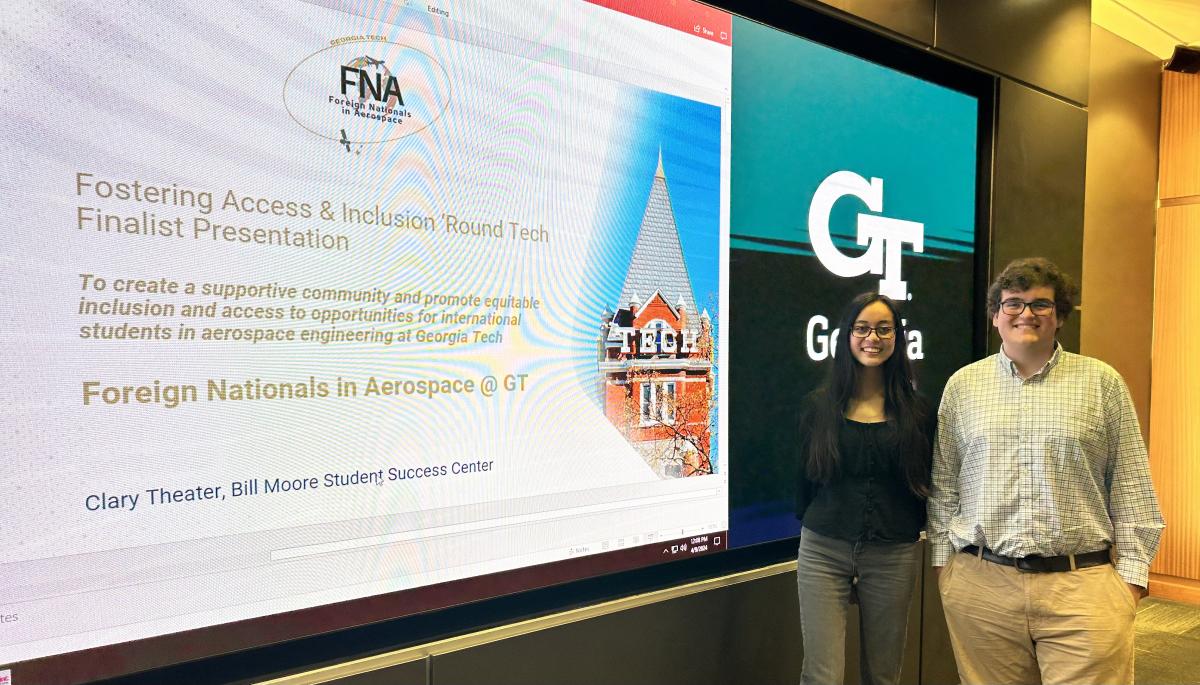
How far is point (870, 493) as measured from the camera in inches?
87.9

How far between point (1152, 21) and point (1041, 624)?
4.63 metres

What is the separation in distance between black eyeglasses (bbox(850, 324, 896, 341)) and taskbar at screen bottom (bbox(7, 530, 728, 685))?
832mm

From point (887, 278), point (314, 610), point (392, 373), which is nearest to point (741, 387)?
point (887, 278)

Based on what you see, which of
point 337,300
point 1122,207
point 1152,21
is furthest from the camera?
point 1152,21

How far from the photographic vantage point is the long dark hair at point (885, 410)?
224cm

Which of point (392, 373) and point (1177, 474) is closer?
point (392, 373)

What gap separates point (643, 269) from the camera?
91.4 inches

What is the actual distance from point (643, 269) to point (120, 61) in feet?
4.57

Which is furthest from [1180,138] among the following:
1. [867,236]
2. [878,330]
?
[878,330]

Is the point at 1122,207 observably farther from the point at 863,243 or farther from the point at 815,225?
the point at 815,225

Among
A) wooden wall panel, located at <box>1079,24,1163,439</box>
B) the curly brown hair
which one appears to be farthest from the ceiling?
the curly brown hair

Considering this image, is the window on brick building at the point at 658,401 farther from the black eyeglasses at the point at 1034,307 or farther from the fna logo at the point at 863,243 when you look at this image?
the black eyeglasses at the point at 1034,307

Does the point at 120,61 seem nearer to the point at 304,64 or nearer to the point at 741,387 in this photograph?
the point at 304,64

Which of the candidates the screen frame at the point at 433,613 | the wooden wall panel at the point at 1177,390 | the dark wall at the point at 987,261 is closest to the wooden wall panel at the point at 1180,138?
the wooden wall panel at the point at 1177,390
